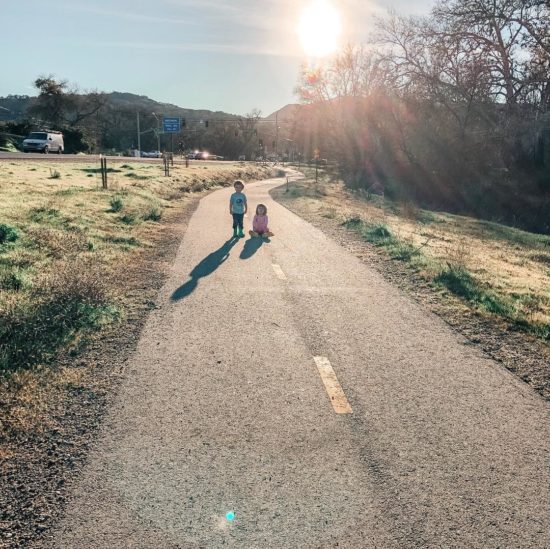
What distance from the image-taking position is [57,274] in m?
7.28

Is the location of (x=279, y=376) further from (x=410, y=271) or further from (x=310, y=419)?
(x=410, y=271)

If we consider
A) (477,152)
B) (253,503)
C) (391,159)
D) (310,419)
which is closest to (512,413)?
(310,419)

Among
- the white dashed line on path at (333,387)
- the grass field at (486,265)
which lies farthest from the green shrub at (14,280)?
the grass field at (486,265)

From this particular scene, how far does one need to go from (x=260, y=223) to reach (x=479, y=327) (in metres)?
7.46

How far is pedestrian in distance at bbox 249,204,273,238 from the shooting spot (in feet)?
41.5

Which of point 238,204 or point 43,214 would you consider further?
point 43,214

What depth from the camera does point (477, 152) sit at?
36219 millimetres

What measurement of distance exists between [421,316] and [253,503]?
448 cm

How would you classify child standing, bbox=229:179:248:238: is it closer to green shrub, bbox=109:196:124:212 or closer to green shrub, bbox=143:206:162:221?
green shrub, bbox=143:206:162:221

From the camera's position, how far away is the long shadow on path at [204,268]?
7523 mm

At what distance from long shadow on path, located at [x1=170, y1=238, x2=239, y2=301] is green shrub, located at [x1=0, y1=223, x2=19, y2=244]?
12.8 ft

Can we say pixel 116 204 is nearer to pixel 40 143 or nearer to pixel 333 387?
pixel 333 387

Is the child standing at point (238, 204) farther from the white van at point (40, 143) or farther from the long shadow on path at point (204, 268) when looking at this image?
the white van at point (40, 143)

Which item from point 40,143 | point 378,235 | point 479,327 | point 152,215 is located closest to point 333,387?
point 479,327
